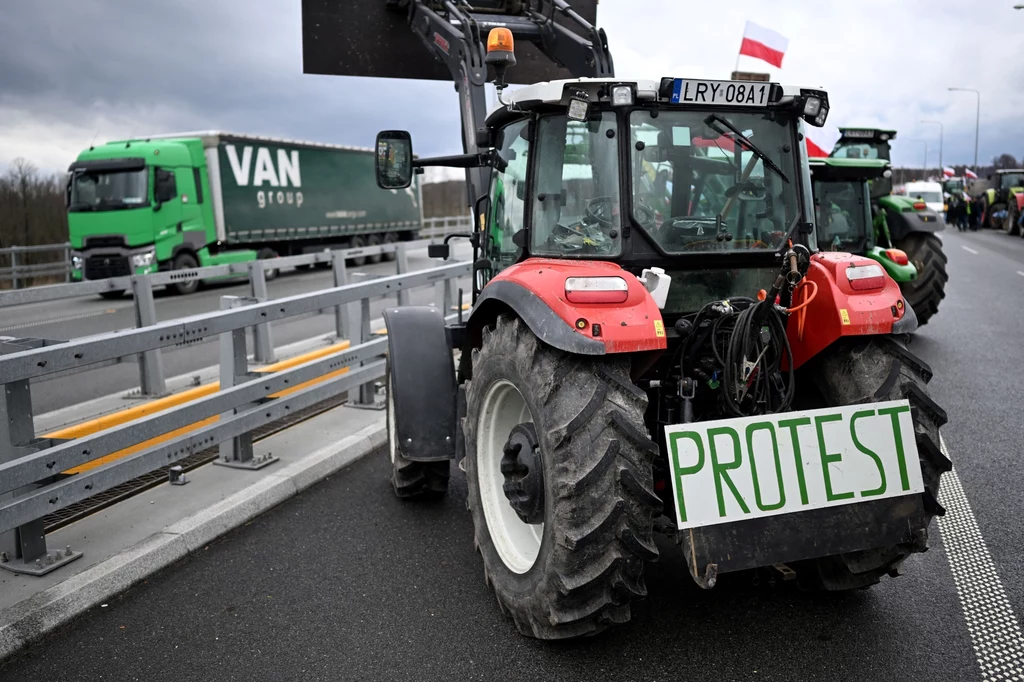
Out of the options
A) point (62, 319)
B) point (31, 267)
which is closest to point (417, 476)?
point (62, 319)

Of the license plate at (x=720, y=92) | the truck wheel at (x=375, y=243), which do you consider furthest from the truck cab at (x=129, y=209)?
the license plate at (x=720, y=92)

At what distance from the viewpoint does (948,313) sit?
13.6 metres

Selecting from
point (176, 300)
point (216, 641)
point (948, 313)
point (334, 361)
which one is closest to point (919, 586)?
point (216, 641)

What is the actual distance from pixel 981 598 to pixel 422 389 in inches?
118

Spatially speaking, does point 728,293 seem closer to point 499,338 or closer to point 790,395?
point 790,395

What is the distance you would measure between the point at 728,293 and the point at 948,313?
11.3 m

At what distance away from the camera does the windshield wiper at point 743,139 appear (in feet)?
12.7

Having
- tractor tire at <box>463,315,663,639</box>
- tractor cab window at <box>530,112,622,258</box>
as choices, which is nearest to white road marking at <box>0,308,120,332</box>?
tractor cab window at <box>530,112,622,258</box>

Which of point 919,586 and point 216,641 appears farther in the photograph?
point 919,586

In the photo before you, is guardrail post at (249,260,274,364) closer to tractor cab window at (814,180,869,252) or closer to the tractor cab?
the tractor cab

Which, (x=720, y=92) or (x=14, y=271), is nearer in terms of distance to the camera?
(x=720, y=92)

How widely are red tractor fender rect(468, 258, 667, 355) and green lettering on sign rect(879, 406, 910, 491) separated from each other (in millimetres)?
1006

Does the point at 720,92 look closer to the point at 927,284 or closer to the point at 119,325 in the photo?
the point at 927,284

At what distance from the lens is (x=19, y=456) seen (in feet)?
13.4
